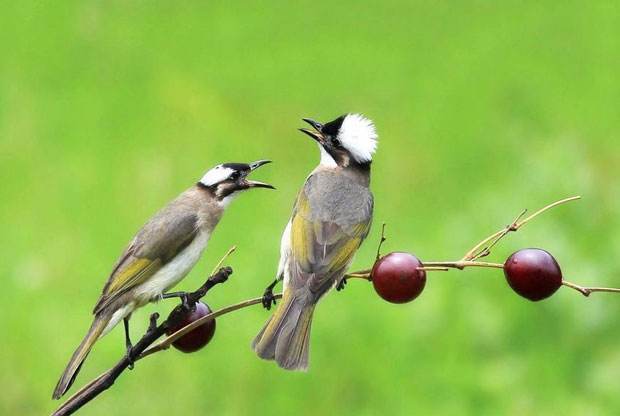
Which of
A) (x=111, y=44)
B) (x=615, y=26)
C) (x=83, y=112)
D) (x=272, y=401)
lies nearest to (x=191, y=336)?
(x=272, y=401)

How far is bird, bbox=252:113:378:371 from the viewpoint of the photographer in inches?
107

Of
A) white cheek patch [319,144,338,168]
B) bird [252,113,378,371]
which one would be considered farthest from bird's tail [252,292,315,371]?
white cheek patch [319,144,338,168]

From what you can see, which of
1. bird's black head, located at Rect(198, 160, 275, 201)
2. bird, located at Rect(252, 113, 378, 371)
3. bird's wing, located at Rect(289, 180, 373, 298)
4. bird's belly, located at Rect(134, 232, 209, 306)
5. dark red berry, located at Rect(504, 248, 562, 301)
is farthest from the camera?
bird's wing, located at Rect(289, 180, 373, 298)

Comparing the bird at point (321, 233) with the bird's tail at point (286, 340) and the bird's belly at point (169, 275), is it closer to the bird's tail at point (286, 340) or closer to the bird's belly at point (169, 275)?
the bird's tail at point (286, 340)

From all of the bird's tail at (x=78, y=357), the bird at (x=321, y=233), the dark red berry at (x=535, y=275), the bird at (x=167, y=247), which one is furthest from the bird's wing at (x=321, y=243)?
the dark red berry at (x=535, y=275)

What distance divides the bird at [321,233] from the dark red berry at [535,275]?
46 centimetres

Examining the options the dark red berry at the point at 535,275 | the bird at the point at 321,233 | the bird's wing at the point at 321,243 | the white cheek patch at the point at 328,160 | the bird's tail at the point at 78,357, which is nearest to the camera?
the bird's tail at the point at 78,357

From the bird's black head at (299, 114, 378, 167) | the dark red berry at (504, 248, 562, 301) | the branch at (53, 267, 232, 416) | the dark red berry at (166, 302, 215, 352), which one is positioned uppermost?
the branch at (53, 267, 232, 416)

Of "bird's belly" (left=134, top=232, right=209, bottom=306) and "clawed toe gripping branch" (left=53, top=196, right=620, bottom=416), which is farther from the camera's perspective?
"bird's belly" (left=134, top=232, right=209, bottom=306)

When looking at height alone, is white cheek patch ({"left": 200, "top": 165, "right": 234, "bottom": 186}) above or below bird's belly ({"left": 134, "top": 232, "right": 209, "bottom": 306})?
above

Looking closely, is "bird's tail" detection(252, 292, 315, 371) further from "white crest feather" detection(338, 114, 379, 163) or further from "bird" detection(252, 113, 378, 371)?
"white crest feather" detection(338, 114, 379, 163)

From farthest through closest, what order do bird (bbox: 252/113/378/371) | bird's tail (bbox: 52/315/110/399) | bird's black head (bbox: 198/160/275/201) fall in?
bird's black head (bbox: 198/160/275/201), bird (bbox: 252/113/378/371), bird's tail (bbox: 52/315/110/399)

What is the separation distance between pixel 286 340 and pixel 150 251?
455mm

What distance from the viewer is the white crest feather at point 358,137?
11.6 ft
